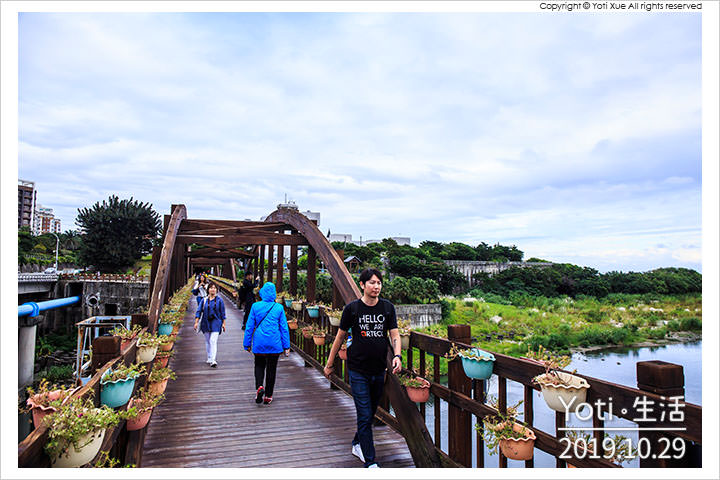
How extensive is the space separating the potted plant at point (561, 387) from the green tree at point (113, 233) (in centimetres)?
3998

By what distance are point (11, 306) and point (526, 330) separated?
29.7 meters

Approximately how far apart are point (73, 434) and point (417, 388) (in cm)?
233

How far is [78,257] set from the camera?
38.0 meters

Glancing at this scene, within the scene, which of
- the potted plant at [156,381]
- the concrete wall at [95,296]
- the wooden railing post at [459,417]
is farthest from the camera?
the concrete wall at [95,296]

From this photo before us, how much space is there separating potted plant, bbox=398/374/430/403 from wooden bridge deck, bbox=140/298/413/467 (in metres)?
0.48

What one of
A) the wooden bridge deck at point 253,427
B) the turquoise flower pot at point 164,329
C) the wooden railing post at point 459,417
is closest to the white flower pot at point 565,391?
the wooden railing post at point 459,417

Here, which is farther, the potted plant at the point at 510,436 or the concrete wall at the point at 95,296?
the concrete wall at the point at 95,296

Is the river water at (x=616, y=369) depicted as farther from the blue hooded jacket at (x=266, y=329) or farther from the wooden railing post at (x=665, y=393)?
the wooden railing post at (x=665, y=393)

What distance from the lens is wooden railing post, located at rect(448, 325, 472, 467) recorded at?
9.71ft

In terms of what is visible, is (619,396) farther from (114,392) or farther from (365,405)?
(114,392)

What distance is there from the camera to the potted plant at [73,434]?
193 cm

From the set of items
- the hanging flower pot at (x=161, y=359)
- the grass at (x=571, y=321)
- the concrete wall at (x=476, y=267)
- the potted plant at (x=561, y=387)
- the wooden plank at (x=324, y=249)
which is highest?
the wooden plank at (x=324, y=249)

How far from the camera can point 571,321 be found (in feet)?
104

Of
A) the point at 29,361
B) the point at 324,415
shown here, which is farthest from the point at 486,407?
the point at 29,361
